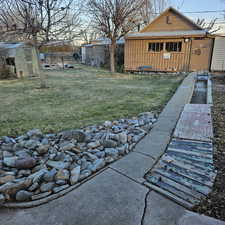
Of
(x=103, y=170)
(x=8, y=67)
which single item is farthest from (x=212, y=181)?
(x=8, y=67)

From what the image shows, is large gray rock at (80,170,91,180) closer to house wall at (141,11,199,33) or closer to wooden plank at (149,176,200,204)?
wooden plank at (149,176,200,204)

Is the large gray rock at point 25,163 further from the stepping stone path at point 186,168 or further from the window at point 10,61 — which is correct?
the window at point 10,61

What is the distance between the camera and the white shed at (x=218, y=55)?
35.5ft

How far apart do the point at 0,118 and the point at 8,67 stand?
781 cm

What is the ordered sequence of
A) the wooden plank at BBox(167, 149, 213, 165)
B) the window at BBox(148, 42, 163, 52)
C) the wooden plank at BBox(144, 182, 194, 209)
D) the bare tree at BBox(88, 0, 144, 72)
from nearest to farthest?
1. the wooden plank at BBox(144, 182, 194, 209)
2. the wooden plank at BBox(167, 149, 213, 165)
3. the bare tree at BBox(88, 0, 144, 72)
4. the window at BBox(148, 42, 163, 52)

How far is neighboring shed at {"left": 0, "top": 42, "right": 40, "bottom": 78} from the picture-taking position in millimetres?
9906

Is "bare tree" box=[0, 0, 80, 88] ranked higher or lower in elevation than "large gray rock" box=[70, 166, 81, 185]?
higher

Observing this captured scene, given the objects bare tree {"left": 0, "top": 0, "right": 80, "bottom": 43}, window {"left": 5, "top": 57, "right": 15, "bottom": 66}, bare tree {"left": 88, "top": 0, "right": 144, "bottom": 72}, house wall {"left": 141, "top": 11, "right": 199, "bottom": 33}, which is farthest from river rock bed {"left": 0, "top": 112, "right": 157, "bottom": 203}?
house wall {"left": 141, "top": 11, "right": 199, "bottom": 33}

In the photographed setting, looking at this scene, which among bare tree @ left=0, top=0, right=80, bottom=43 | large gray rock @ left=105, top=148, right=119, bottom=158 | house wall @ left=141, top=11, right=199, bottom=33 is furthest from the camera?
house wall @ left=141, top=11, right=199, bottom=33

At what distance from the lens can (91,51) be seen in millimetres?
19094

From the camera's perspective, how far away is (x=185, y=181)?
180cm

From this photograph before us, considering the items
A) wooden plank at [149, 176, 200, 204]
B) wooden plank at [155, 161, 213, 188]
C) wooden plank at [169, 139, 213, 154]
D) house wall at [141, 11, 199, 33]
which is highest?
house wall at [141, 11, 199, 33]

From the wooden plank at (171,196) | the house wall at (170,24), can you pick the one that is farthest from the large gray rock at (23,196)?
the house wall at (170,24)

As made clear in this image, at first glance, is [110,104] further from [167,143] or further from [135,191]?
[135,191]
